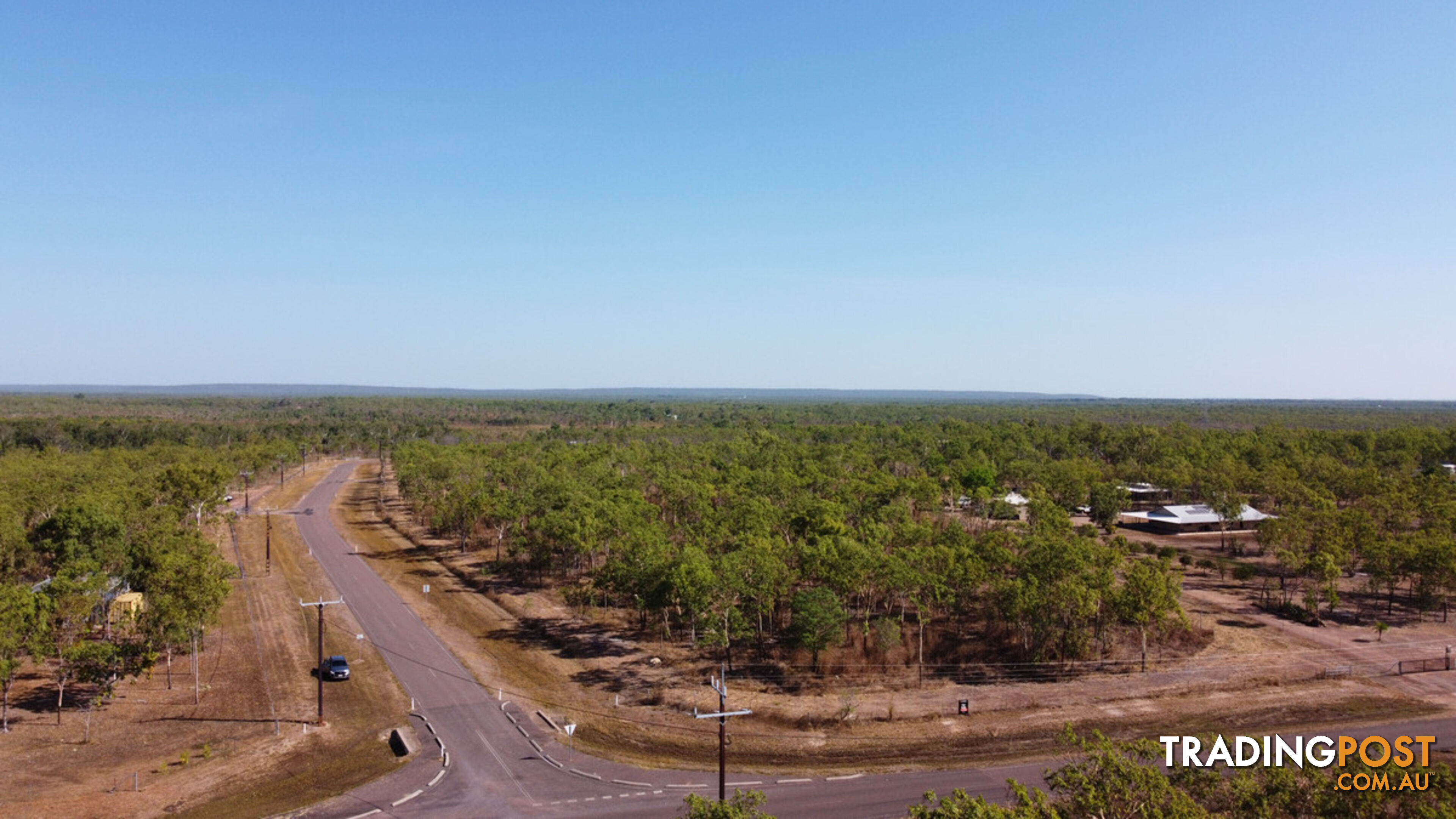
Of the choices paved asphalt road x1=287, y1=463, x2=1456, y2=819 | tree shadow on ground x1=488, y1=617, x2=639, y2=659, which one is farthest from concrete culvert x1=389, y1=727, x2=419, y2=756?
tree shadow on ground x1=488, y1=617, x2=639, y2=659

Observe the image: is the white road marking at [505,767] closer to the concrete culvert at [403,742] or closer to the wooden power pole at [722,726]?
the concrete culvert at [403,742]

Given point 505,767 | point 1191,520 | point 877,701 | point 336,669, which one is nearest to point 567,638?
point 336,669

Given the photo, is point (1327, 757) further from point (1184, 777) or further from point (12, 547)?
point (12, 547)

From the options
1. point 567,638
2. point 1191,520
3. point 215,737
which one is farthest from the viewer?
point 1191,520

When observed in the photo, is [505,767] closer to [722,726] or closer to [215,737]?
[722,726]

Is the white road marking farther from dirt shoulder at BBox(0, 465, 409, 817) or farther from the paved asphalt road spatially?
dirt shoulder at BBox(0, 465, 409, 817)
